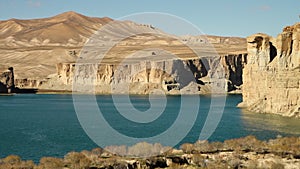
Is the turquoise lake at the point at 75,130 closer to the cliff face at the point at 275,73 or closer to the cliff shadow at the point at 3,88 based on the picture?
the cliff face at the point at 275,73

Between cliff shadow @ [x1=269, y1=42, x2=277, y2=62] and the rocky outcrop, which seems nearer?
cliff shadow @ [x1=269, y1=42, x2=277, y2=62]

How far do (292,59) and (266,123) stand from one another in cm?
1153

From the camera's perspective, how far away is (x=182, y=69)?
392 ft

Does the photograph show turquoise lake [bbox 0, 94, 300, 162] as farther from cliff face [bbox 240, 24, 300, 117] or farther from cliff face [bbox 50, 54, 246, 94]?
cliff face [bbox 50, 54, 246, 94]

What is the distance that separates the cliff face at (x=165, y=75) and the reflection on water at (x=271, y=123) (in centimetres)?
5573

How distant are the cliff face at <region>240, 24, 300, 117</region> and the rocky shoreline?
97.3 ft

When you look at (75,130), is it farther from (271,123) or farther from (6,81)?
(6,81)

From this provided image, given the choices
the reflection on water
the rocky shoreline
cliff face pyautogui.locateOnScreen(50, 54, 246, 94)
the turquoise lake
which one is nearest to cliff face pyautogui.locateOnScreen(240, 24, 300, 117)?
the reflection on water

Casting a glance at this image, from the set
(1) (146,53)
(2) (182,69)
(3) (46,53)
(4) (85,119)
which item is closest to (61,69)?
(1) (146,53)

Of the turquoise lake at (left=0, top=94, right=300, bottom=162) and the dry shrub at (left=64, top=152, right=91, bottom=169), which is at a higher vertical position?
the dry shrub at (left=64, top=152, right=91, bottom=169)

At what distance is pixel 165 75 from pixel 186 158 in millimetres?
93293

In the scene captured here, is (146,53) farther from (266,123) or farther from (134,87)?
(266,123)

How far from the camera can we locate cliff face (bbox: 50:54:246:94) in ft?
379

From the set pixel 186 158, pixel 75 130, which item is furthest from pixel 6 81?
pixel 186 158
